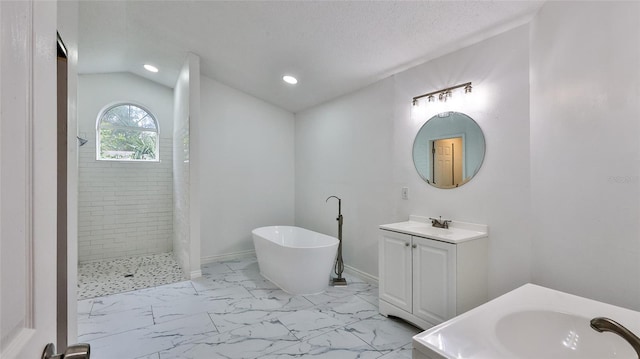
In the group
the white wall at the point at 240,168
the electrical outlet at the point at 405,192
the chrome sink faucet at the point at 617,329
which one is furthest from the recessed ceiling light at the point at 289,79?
the chrome sink faucet at the point at 617,329

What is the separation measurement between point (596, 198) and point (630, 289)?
0.55 meters

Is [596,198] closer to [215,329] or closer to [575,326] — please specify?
[575,326]

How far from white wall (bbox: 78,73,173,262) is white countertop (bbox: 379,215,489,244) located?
A: 13.1 feet

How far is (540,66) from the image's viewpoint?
216 centimetres

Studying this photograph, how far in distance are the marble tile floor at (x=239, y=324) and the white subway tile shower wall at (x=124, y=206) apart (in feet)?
5.60

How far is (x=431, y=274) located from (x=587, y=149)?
4.38ft

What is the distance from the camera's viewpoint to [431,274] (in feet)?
7.68

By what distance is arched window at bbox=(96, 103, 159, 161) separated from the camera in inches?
181

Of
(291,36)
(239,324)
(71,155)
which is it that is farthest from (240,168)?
(71,155)

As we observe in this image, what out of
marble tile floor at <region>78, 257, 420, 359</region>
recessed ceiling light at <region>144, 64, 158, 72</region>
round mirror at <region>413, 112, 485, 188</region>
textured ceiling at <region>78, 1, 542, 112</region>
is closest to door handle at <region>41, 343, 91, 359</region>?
marble tile floor at <region>78, 257, 420, 359</region>

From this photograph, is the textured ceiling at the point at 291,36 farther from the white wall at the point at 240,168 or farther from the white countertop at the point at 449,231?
the white countertop at the point at 449,231

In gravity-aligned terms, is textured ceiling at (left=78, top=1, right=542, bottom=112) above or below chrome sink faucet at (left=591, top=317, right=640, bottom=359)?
above

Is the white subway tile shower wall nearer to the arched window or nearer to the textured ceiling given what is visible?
the arched window

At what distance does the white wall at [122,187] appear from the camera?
174 inches
